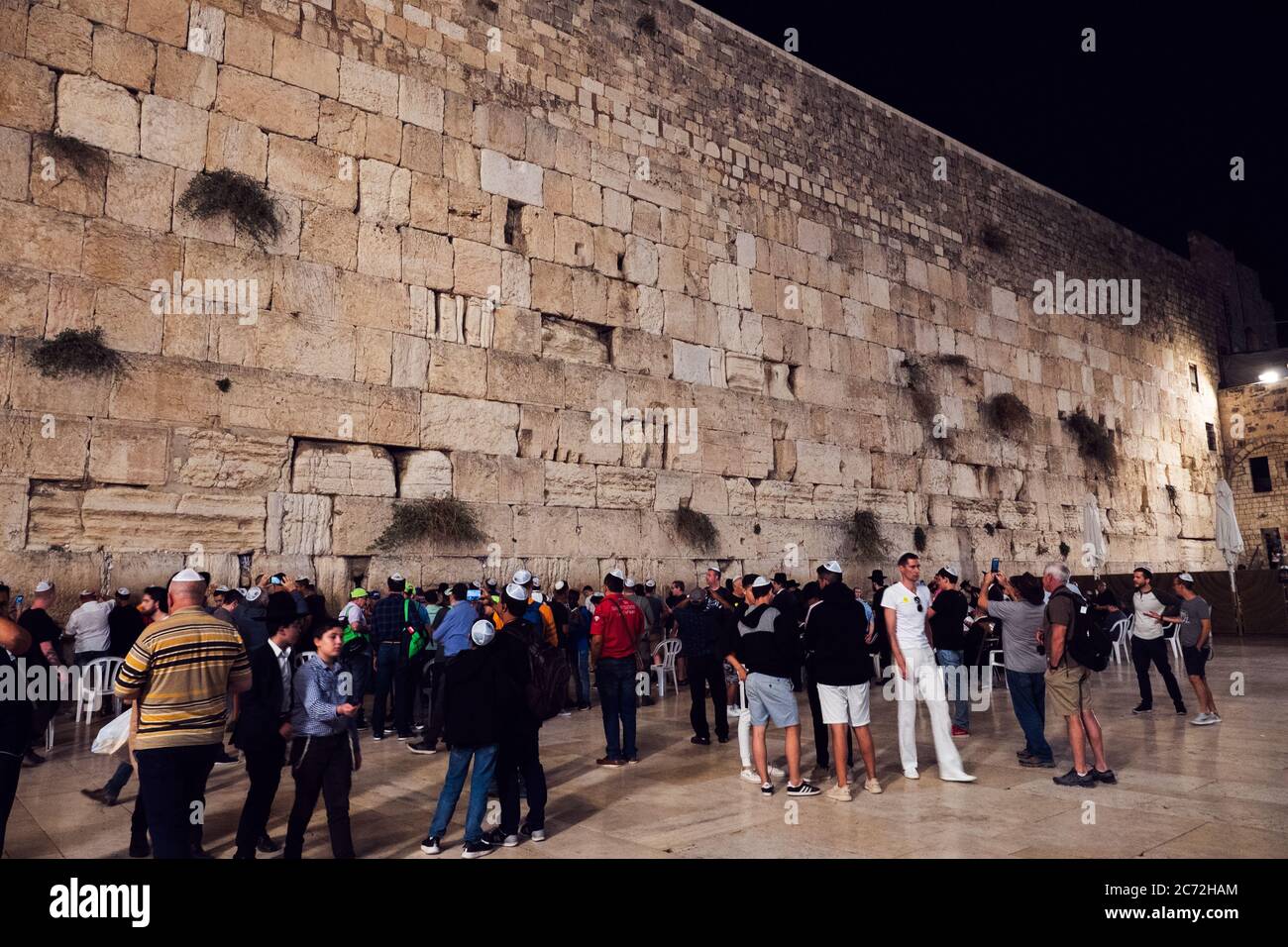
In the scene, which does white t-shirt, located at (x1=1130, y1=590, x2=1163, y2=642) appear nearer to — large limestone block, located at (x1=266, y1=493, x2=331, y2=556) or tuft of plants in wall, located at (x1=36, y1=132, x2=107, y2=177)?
large limestone block, located at (x1=266, y1=493, x2=331, y2=556)

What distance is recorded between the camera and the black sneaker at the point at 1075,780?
562cm

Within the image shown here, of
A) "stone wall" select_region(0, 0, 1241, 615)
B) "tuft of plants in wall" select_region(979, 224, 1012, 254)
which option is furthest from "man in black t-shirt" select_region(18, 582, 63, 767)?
"tuft of plants in wall" select_region(979, 224, 1012, 254)

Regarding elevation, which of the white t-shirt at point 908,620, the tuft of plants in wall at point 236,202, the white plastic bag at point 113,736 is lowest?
the white plastic bag at point 113,736

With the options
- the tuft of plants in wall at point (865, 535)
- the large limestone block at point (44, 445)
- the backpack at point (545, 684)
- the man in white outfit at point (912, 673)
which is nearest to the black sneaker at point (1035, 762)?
the man in white outfit at point (912, 673)

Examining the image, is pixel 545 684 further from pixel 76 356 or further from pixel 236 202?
pixel 236 202

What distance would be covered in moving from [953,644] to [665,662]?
4022 millimetres

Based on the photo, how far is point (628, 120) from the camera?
42.2 feet

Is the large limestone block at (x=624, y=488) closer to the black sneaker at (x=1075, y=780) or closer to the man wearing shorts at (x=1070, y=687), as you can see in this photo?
the man wearing shorts at (x=1070, y=687)

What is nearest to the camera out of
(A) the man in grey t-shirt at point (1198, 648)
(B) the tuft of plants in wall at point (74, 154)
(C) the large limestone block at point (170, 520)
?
(A) the man in grey t-shirt at point (1198, 648)

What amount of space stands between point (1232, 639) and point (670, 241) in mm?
13301

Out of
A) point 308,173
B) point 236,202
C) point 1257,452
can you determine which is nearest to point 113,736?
point 236,202

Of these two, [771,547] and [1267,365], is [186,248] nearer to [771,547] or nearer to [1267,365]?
[771,547]

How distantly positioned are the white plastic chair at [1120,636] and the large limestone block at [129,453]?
11.4m

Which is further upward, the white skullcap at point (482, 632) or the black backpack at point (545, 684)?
the white skullcap at point (482, 632)
